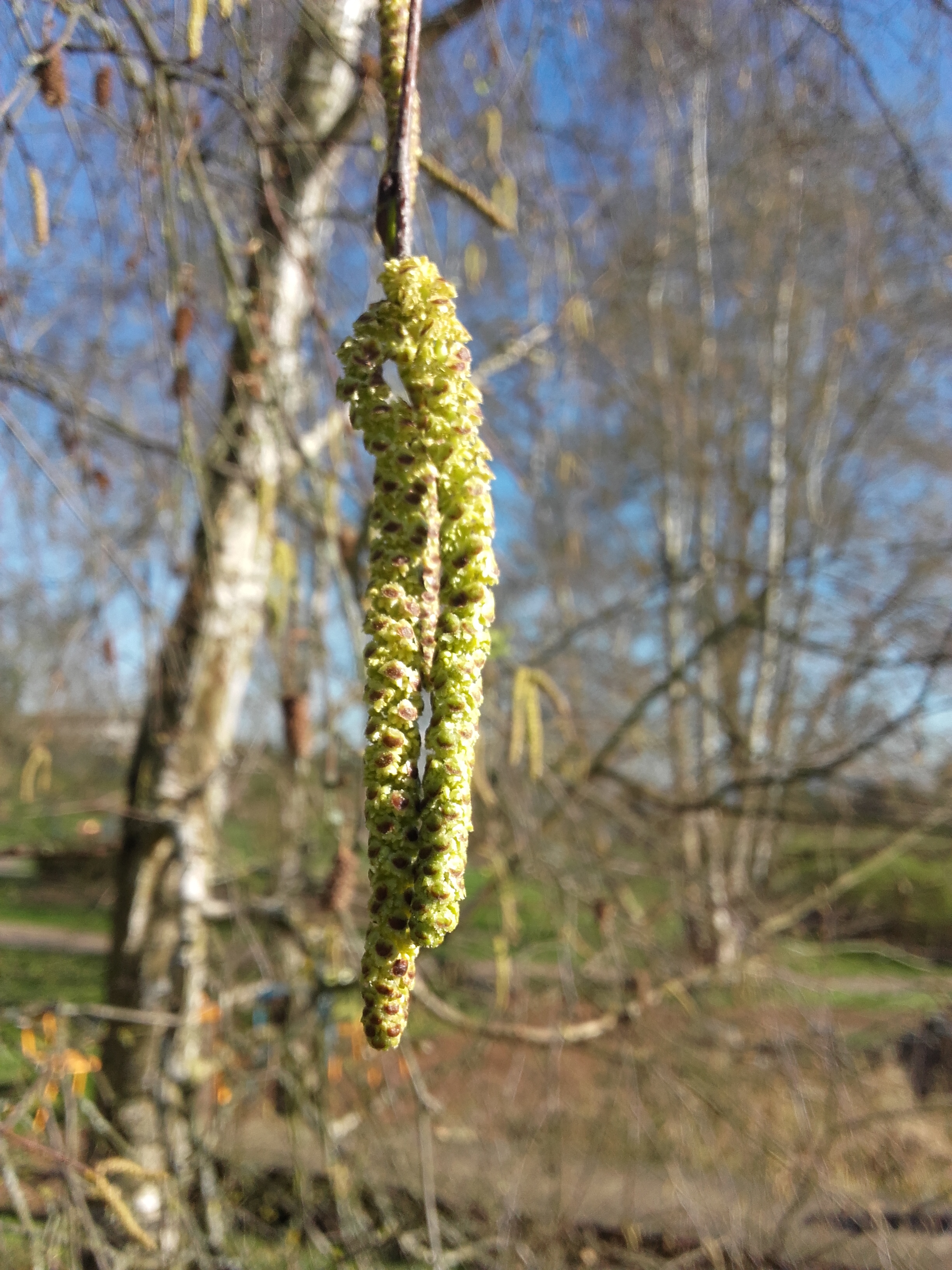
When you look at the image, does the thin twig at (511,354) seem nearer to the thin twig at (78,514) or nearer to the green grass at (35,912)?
the thin twig at (78,514)

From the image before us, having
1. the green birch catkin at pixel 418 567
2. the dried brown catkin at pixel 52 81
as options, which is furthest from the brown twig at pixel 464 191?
the dried brown catkin at pixel 52 81

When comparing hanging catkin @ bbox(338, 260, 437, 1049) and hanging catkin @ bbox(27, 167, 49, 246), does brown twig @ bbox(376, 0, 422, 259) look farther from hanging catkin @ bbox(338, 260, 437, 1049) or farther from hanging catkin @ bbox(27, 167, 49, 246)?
hanging catkin @ bbox(27, 167, 49, 246)

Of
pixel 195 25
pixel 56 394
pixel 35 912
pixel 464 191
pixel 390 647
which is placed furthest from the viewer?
pixel 35 912

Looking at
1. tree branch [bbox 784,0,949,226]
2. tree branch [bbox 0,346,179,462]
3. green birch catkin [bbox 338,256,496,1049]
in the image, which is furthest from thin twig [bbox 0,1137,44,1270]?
tree branch [bbox 784,0,949,226]

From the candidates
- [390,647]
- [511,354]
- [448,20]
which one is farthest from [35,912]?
[390,647]

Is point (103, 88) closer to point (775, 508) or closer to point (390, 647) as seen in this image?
point (390, 647)

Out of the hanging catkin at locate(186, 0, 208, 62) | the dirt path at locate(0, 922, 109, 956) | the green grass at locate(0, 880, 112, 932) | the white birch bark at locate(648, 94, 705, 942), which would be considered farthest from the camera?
the white birch bark at locate(648, 94, 705, 942)

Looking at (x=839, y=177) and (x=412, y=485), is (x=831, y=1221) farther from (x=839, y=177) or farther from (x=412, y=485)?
(x=839, y=177)
